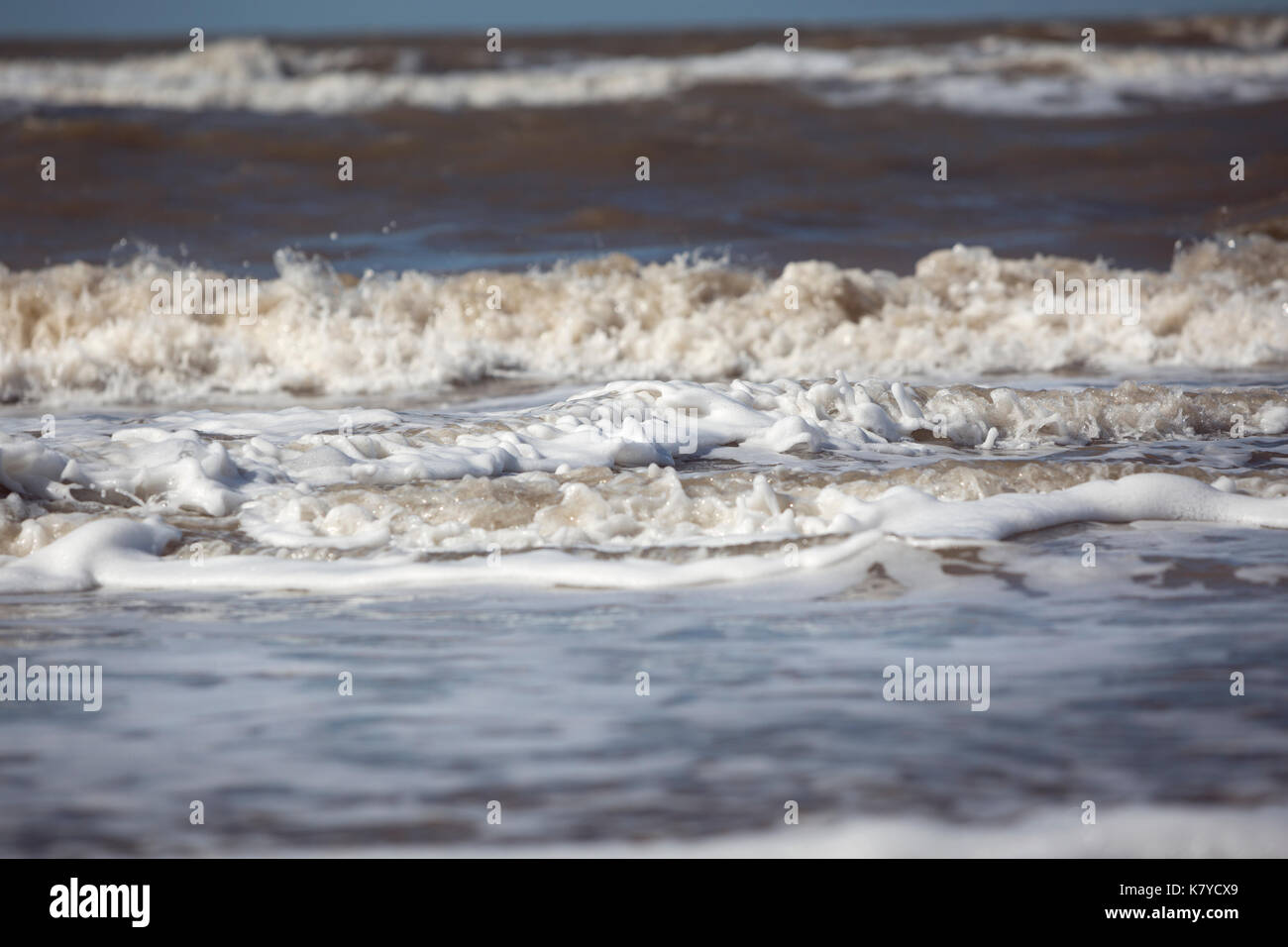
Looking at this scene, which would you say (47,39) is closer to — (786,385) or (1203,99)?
(1203,99)

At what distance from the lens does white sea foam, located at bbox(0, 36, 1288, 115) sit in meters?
19.4

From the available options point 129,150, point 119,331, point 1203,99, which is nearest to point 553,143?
point 129,150

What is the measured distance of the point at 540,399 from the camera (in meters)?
7.63

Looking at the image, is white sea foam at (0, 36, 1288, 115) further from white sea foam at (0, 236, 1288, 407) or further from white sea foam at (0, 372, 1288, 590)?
white sea foam at (0, 372, 1288, 590)

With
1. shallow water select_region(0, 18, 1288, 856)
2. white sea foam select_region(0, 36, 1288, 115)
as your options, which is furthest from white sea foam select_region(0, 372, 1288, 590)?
white sea foam select_region(0, 36, 1288, 115)

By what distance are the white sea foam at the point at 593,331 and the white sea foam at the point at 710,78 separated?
377 inches

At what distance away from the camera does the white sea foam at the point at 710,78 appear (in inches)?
762

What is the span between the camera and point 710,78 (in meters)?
20.9

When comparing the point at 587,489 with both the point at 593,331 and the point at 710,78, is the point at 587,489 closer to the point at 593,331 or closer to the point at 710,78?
the point at 593,331

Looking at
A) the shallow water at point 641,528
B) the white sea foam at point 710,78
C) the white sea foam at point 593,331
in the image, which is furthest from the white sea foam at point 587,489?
the white sea foam at point 710,78

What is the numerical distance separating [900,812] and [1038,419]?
3.52 m

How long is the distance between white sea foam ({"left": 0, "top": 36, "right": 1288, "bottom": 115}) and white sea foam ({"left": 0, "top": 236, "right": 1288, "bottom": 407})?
377 inches

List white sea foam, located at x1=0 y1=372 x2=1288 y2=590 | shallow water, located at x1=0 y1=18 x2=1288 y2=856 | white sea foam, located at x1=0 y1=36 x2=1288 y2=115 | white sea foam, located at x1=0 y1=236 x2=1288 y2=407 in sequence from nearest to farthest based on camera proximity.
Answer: shallow water, located at x1=0 y1=18 x2=1288 y2=856, white sea foam, located at x1=0 y1=372 x2=1288 y2=590, white sea foam, located at x1=0 y1=236 x2=1288 y2=407, white sea foam, located at x1=0 y1=36 x2=1288 y2=115

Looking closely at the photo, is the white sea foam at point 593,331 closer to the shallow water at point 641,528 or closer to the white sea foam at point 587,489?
the shallow water at point 641,528
